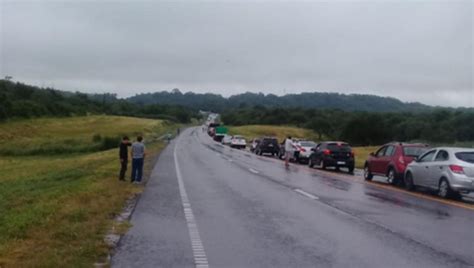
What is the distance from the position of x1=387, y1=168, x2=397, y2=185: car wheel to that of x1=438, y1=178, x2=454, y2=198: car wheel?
449 cm

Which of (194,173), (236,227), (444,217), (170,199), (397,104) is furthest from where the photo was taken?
(397,104)

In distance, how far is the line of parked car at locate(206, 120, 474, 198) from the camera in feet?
57.1

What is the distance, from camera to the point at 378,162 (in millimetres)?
24344

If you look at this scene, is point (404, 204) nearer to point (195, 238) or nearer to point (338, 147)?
Answer: point (195, 238)

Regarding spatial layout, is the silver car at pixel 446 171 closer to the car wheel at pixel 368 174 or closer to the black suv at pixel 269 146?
the car wheel at pixel 368 174

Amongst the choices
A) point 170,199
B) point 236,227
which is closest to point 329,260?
point 236,227

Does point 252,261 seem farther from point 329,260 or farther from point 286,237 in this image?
point 286,237

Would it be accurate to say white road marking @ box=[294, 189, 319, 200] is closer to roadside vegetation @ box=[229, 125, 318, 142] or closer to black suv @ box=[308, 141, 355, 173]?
black suv @ box=[308, 141, 355, 173]

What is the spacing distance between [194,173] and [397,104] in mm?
157694

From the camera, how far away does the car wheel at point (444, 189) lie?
17584 millimetres

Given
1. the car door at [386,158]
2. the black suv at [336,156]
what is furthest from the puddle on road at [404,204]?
the black suv at [336,156]

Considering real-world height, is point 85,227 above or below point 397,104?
below

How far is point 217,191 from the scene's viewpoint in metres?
19.0

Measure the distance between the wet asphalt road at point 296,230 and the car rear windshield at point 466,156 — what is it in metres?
1.88
